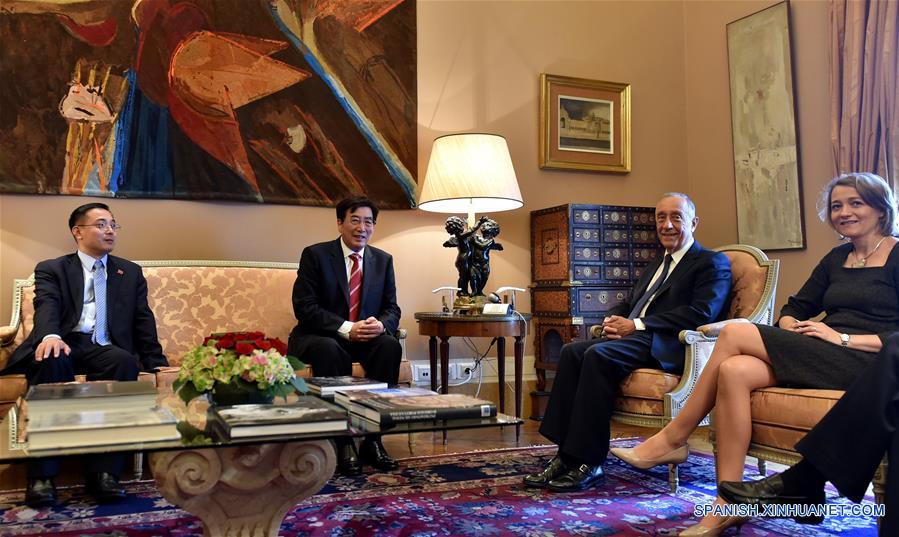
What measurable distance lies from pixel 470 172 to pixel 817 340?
2182 mm

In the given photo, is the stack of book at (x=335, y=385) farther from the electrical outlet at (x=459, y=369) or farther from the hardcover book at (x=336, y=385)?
the electrical outlet at (x=459, y=369)

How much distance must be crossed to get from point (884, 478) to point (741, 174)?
3454 millimetres

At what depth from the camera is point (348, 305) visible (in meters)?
3.96

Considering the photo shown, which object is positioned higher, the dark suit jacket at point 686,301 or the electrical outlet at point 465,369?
the dark suit jacket at point 686,301

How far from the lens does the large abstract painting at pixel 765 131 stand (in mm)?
4953

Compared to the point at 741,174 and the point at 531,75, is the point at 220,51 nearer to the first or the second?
the point at 531,75

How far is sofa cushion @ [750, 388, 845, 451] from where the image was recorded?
7.97ft

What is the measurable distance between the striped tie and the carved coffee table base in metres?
1.93

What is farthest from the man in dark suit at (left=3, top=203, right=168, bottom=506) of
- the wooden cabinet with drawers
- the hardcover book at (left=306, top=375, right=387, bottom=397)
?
the wooden cabinet with drawers

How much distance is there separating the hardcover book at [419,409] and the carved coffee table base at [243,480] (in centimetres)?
17

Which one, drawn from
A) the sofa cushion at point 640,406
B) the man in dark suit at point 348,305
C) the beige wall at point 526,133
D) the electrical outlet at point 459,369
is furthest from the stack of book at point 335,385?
the electrical outlet at point 459,369

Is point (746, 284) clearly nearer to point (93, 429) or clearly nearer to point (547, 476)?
point (547, 476)

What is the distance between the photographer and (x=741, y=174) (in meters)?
5.34

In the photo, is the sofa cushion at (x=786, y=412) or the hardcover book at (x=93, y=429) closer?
the hardcover book at (x=93, y=429)
